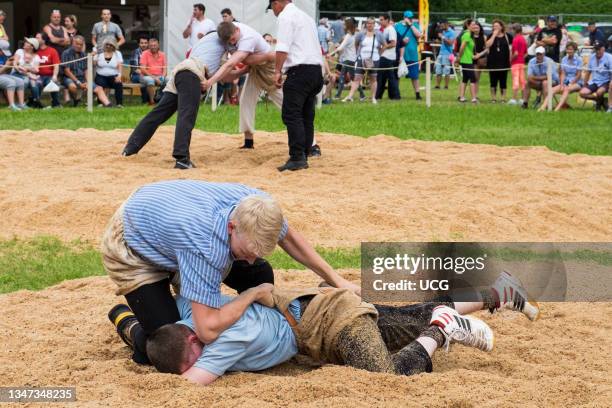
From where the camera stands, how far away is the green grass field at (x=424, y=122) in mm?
15844

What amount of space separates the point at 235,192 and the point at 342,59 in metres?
20.0

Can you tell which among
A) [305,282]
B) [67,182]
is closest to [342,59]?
[67,182]

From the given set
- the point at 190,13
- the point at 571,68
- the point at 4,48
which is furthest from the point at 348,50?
the point at 4,48

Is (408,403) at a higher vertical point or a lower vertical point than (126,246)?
lower

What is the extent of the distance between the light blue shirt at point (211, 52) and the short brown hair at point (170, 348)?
7192mm

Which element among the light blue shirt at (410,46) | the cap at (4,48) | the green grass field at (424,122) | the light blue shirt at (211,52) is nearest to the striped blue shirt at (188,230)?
the light blue shirt at (211,52)

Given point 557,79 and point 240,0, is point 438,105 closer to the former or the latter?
A: point 557,79

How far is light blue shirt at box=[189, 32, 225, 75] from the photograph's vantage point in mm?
12070

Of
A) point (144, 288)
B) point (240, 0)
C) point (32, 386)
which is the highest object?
point (240, 0)

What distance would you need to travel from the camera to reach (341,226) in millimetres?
9320

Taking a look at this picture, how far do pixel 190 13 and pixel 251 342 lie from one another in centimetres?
1709

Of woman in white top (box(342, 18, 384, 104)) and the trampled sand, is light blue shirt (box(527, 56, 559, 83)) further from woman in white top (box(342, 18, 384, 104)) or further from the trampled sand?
the trampled sand

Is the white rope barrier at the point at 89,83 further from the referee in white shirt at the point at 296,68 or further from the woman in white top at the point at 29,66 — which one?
the referee in white shirt at the point at 296,68

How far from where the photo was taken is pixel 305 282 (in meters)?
7.32
